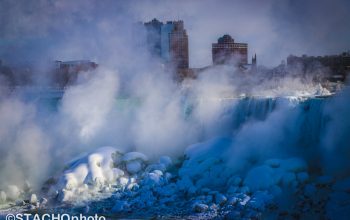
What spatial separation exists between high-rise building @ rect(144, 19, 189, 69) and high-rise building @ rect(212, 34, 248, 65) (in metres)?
0.50

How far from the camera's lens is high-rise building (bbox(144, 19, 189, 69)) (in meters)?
7.52

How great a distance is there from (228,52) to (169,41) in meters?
1.02

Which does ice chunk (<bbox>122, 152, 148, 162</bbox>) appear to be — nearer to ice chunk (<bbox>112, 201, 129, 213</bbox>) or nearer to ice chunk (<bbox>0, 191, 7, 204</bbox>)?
ice chunk (<bbox>112, 201, 129, 213</bbox>)

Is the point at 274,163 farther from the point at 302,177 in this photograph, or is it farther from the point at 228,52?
the point at 228,52

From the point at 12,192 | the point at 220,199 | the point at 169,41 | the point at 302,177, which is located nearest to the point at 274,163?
the point at 302,177

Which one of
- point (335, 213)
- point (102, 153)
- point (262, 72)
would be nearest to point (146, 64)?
point (262, 72)

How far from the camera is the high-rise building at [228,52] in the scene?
24.4 ft

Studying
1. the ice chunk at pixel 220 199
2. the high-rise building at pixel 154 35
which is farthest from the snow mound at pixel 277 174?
the high-rise building at pixel 154 35

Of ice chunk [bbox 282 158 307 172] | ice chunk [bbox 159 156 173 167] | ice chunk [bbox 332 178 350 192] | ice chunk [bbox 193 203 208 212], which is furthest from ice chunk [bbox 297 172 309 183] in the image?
ice chunk [bbox 159 156 173 167]

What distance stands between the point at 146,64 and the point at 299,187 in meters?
4.35

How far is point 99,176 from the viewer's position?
20.1 ft

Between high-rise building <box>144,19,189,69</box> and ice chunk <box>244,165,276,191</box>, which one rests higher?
high-rise building <box>144,19,189,69</box>

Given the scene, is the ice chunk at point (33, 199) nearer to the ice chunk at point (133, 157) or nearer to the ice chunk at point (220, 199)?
the ice chunk at point (133, 157)

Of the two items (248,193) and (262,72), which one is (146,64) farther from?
(248,193)
